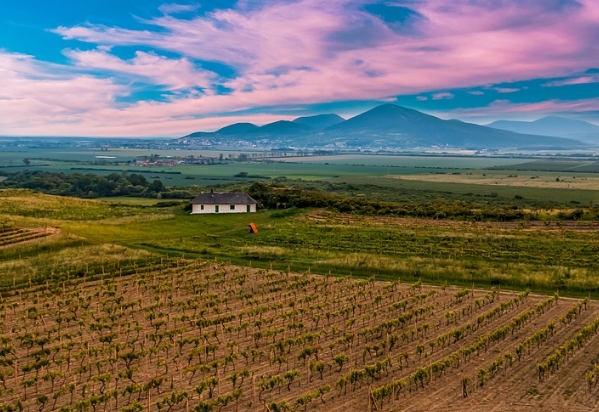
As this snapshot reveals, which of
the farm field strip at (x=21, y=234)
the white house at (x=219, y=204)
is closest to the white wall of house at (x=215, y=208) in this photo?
the white house at (x=219, y=204)

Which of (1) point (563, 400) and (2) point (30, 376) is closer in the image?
(1) point (563, 400)

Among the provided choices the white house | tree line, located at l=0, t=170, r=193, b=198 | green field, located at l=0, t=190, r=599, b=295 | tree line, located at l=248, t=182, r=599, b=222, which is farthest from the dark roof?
tree line, located at l=0, t=170, r=193, b=198

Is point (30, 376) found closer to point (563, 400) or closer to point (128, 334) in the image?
point (128, 334)

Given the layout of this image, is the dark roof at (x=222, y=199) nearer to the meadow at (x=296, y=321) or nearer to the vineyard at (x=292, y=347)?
the meadow at (x=296, y=321)

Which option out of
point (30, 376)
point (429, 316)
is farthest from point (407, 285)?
point (30, 376)

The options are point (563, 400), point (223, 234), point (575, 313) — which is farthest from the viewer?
point (223, 234)

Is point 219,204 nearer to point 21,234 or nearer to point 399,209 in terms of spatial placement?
point 399,209

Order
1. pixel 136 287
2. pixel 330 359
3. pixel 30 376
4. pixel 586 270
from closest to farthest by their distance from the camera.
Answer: pixel 30 376 → pixel 330 359 → pixel 136 287 → pixel 586 270
